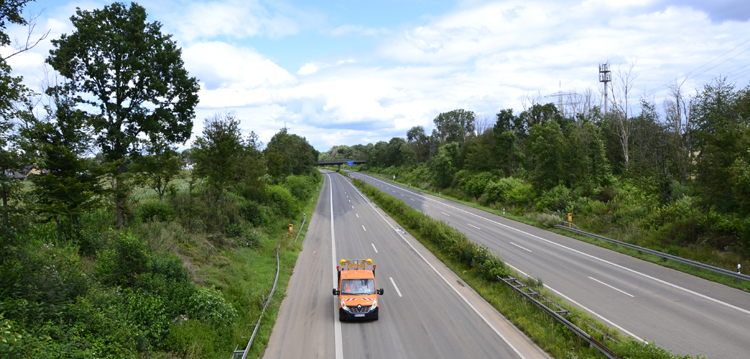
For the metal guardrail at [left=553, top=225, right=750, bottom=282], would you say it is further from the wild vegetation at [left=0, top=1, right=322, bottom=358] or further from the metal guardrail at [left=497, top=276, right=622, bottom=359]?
the wild vegetation at [left=0, top=1, right=322, bottom=358]

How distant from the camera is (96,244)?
13.7m

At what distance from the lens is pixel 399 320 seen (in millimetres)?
13758

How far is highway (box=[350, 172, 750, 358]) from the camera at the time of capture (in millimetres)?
11672

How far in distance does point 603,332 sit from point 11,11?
18760mm

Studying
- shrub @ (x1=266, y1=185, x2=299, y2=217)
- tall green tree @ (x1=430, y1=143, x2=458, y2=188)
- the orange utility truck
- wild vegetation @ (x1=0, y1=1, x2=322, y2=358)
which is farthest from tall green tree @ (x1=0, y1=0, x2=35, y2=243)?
tall green tree @ (x1=430, y1=143, x2=458, y2=188)

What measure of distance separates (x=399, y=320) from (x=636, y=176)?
1052 inches

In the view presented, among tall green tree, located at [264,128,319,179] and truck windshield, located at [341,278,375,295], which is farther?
tall green tree, located at [264,128,319,179]

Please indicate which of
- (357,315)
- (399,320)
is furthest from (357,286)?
(399,320)

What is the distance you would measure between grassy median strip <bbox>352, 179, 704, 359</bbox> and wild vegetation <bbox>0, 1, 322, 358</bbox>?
9.30 m

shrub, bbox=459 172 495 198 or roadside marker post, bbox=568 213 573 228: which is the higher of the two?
shrub, bbox=459 172 495 198

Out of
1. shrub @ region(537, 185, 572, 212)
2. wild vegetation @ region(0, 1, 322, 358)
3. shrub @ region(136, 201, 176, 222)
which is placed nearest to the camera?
wild vegetation @ region(0, 1, 322, 358)

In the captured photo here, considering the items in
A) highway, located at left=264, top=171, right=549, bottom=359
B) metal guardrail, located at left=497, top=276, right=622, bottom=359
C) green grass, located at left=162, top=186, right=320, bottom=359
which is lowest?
highway, located at left=264, top=171, right=549, bottom=359

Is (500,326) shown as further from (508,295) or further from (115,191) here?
(115,191)

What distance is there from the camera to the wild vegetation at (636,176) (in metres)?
19.7
